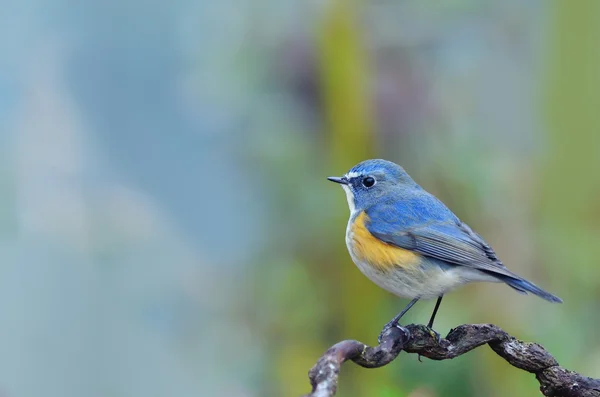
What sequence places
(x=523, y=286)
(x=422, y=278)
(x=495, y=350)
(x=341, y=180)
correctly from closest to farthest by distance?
(x=495, y=350), (x=523, y=286), (x=422, y=278), (x=341, y=180)

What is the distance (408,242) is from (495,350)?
764 millimetres

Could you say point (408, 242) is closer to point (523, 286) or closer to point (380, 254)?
point (380, 254)

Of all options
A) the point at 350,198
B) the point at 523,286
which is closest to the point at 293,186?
the point at 350,198

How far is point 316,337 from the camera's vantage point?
234 centimetres

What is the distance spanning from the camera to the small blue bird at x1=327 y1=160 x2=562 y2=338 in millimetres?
1881

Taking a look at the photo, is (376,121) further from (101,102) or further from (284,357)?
(101,102)

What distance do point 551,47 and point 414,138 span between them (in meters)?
0.71

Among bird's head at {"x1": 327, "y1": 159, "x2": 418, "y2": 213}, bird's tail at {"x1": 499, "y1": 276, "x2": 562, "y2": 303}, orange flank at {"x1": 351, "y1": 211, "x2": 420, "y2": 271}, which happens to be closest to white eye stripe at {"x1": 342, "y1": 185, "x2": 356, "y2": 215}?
bird's head at {"x1": 327, "y1": 159, "x2": 418, "y2": 213}

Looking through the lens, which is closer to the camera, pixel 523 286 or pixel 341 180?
pixel 523 286

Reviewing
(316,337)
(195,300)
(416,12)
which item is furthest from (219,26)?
(316,337)

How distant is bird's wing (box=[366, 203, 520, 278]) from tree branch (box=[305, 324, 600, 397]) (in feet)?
1.72

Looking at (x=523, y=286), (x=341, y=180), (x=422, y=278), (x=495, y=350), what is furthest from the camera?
(x=341, y=180)

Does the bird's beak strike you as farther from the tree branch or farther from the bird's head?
the tree branch

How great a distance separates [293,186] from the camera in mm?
2533
